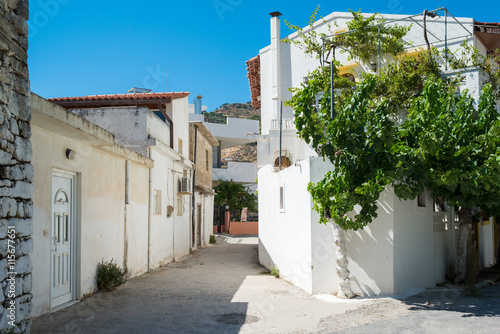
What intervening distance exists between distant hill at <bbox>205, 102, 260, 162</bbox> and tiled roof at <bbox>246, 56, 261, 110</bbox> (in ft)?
67.6

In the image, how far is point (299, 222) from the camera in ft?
34.1

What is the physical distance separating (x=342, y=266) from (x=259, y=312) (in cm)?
182

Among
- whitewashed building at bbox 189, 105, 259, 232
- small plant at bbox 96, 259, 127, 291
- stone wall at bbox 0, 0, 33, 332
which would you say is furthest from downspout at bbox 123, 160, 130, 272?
whitewashed building at bbox 189, 105, 259, 232

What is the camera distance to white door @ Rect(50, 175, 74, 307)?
8.03 meters

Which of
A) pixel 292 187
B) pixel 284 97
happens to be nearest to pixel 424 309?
pixel 292 187

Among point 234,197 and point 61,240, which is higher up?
point 234,197

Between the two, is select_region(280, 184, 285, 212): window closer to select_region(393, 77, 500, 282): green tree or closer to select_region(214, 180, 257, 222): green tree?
select_region(393, 77, 500, 282): green tree

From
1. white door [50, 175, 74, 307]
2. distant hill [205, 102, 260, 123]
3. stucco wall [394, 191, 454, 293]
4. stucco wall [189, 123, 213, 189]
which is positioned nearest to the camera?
white door [50, 175, 74, 307]

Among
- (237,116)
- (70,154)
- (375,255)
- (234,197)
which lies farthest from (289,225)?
(237,116)

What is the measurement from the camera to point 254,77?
27.7 m

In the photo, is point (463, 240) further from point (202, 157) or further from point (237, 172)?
point (237, 172)

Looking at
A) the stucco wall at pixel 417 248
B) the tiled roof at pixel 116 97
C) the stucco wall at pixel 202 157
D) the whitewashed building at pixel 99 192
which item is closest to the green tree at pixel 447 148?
the stucco wall at pixel 417 248

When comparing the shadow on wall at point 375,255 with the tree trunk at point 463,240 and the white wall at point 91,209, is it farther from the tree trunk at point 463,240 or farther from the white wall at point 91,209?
the white wall at point 91,209

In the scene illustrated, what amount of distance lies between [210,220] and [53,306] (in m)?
19.4
